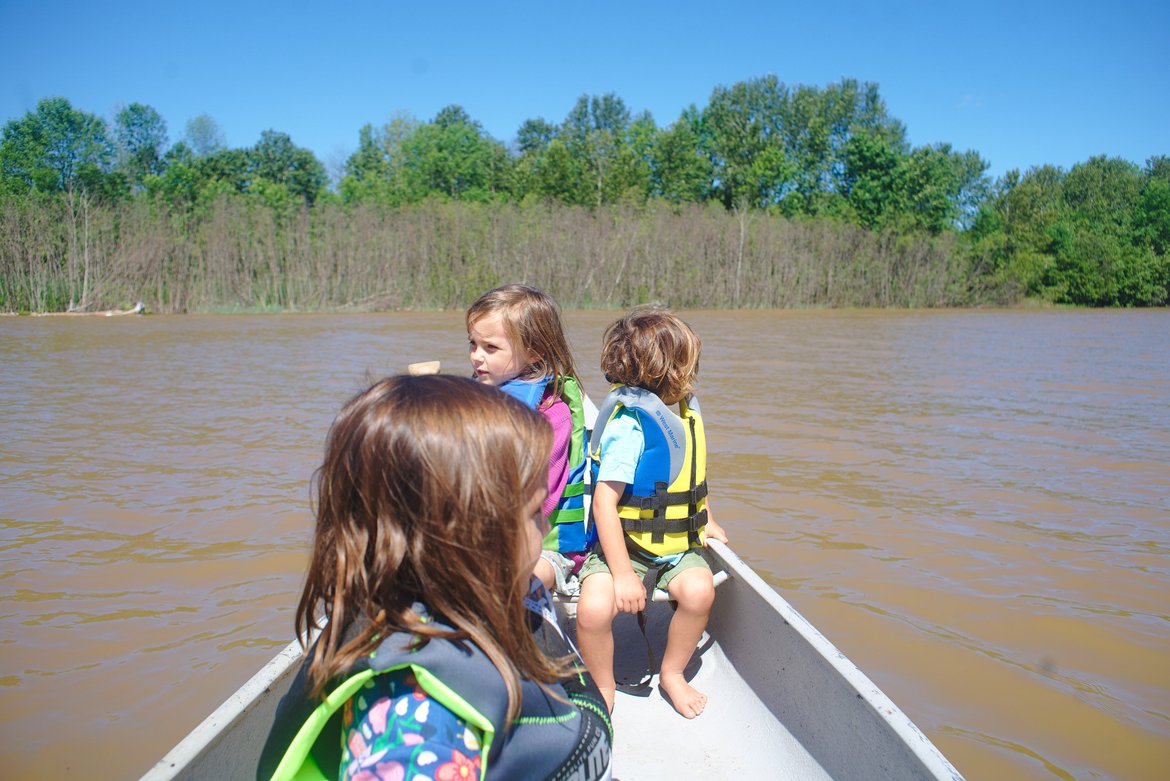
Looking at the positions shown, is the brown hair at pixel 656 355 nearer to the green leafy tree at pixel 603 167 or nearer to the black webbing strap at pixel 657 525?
the black webbing strap at pixel 657 525

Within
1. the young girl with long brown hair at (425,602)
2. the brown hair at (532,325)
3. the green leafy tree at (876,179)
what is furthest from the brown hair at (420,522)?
Answer: the green leafy tree at (876,179)

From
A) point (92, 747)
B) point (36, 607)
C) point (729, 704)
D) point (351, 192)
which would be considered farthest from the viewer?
point (351, 192)

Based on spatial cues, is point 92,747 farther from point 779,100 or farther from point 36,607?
point 779,100

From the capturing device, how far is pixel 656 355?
2596 millimetres

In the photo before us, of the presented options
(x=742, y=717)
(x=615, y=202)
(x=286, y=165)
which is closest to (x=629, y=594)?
(x=742, y=717)

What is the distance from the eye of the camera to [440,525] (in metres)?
1.13

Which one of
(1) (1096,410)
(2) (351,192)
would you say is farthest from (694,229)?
(2) (351,192)

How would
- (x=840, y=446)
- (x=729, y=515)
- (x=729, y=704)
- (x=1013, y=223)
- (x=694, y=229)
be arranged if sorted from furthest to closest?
(x=1013, y=223), (x=694, y=229), (x=840, y=446), (x=729, y=515), (x=729, y=704)

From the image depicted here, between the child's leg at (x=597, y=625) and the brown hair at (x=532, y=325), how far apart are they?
68 centimetres

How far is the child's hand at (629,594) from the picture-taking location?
2.34m

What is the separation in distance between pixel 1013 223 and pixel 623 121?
2524 cm

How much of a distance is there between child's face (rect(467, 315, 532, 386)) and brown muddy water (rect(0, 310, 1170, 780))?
57 centimetres

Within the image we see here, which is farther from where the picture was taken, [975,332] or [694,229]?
[694,229]

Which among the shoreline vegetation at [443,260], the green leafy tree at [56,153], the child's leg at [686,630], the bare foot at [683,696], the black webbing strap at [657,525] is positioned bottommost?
the bare foot at [683,696]
